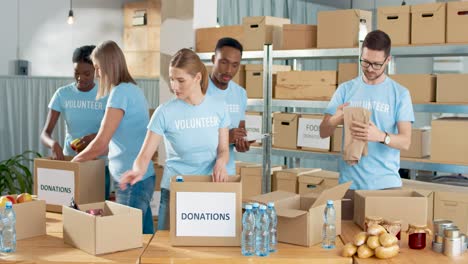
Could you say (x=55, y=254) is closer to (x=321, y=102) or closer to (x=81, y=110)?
(x=81, y=110)

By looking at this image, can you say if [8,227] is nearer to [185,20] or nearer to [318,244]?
[318,244]

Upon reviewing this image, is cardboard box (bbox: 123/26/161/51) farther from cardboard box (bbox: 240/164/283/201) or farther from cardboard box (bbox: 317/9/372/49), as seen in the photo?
cardboard box (bbox: 317/9/372/49)

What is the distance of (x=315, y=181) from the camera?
5047mm

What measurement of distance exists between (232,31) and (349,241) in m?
3.25

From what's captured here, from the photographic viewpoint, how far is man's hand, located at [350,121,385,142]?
298 cm

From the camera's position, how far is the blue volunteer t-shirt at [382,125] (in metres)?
3.12

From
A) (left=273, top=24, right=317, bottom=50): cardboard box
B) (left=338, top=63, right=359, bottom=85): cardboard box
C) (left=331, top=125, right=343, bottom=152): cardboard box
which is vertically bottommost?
(left=331, top=125, right=343, bottom=152): cardboard box

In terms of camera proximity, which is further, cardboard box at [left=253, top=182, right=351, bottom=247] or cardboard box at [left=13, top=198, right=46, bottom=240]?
cardboard box at [left=13, top=198, right=46, bottom=240]

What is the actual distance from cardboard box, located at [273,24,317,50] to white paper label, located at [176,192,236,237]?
287 cm

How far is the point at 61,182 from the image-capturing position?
10.1 feet

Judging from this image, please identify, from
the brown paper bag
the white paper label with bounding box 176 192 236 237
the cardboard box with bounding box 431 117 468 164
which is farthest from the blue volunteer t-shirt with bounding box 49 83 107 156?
the cardboard box with bounding box 431 117 468 164

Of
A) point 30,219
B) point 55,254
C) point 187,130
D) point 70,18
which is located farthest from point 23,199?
point 70,18

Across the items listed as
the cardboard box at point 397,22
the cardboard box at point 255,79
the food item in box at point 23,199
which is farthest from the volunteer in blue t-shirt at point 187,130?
the cardboard box at point 255,79

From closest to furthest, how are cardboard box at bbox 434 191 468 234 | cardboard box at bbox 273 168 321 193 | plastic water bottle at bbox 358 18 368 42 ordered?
cardboard box at bbox 434 191 468 234 < plastic water bottle at bbox 358 18 368 42 < cardboard box at bbox 273 168 321 193
